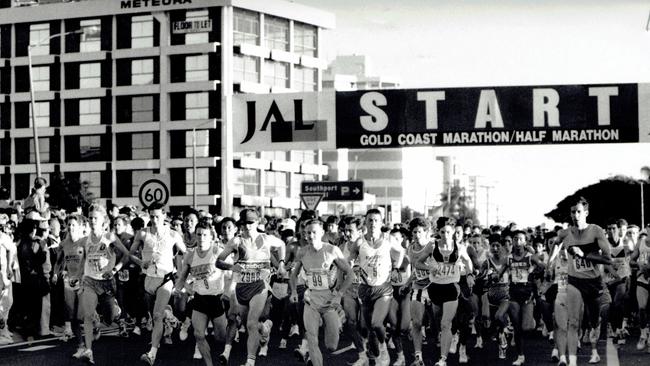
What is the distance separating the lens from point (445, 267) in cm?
1476

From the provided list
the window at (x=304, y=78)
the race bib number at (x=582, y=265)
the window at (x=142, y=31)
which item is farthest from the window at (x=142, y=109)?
the race bib number at (x=582, y=265)

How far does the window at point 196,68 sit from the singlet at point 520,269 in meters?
56.4

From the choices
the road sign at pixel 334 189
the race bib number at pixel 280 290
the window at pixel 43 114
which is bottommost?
the race bib number at pixel 280 290

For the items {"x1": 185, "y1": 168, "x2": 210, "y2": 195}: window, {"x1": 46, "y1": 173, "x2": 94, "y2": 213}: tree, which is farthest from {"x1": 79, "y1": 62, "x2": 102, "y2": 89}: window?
{"x1": 46, "y1": 173, "x2": 94, "y2": 213}: tree

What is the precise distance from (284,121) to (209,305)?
36.3ft

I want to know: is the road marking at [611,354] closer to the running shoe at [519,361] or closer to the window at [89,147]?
the running shoe at [519,361]

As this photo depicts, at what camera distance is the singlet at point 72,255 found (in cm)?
1580

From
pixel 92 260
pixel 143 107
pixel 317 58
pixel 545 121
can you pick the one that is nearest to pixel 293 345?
pixel 92 260

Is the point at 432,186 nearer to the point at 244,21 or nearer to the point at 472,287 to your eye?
the point at 244,21

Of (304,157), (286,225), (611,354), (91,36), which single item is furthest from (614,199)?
(611,354)

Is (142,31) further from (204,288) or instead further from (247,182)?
(204,288)

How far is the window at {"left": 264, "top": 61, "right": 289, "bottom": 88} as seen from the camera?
7531cm

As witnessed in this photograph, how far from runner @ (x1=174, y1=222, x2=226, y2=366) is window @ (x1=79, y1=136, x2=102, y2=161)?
202 ft

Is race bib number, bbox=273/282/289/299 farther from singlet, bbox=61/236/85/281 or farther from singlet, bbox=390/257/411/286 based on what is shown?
singlet, bbox=61/236/85/281
